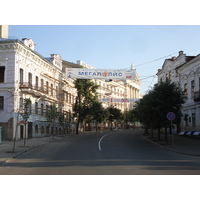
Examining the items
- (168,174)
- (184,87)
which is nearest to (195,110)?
(184,87)

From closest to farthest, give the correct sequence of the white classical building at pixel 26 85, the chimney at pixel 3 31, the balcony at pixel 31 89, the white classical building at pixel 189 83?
the white classical building at pixel 189 83 < the white classical building at pixel 26 85 < the balcony at pixel 31 89 < the chimney at pixel 3 31

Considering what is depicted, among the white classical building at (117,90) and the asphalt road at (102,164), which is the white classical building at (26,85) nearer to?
the asphalt road at (102,164)

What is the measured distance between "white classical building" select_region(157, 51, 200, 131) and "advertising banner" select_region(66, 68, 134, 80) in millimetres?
12097

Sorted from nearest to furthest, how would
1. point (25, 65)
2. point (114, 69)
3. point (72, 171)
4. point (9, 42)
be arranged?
point (72, 171)
point (114, 69)
point (9, 42)
point (25, 65)

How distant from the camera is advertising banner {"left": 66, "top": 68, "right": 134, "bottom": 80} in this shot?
2105 centimetres

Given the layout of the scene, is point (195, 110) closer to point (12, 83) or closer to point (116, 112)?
point (12, 83)

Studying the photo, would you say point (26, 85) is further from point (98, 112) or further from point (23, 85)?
point (98, 112)

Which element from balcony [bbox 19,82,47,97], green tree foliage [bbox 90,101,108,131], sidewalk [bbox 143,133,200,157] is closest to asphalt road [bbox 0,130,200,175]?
sidewalk [bbox 143,133,200,157]

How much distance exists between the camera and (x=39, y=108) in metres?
40.7

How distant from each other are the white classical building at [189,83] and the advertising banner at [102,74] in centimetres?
1210

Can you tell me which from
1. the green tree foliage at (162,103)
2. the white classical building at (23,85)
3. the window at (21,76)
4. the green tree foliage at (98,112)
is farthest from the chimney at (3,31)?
the green tree foliage at (162,103)

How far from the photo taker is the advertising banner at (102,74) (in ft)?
69.1

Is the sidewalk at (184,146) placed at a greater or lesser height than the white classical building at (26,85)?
lesser

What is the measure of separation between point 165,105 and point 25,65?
63.5ft
